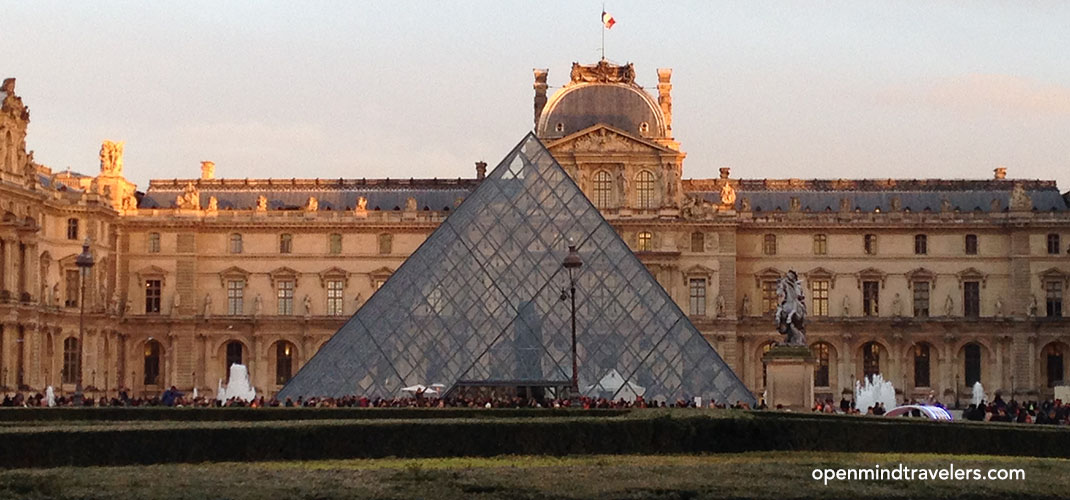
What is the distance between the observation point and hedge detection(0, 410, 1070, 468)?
19875 millimetres

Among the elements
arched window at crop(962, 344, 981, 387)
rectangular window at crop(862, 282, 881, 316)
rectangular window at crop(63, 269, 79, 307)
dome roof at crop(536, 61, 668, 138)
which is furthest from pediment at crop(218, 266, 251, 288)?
arched window at crop(962, 344, 981, 387)

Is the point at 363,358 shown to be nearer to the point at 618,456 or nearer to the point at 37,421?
the point at 37,421

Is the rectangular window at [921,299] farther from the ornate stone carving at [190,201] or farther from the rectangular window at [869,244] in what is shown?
the ornate stone carving at [190,201]

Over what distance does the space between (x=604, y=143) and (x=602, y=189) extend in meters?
1.73

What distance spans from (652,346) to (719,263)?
29998 mm

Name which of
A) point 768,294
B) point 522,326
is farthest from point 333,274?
point 522,326

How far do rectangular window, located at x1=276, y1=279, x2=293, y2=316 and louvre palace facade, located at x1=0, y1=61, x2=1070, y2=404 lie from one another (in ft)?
0.18

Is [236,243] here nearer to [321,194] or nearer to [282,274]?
[282,274]

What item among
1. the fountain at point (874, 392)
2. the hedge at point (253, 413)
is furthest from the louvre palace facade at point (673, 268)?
the hedge at point (253, 413)

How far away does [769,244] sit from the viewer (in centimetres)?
6975

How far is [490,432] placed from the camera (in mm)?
22188

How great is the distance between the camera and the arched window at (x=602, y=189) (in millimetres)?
67812

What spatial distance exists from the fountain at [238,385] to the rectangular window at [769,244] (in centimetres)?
2018

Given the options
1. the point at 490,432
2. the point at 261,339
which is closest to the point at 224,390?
the point at 261,339
